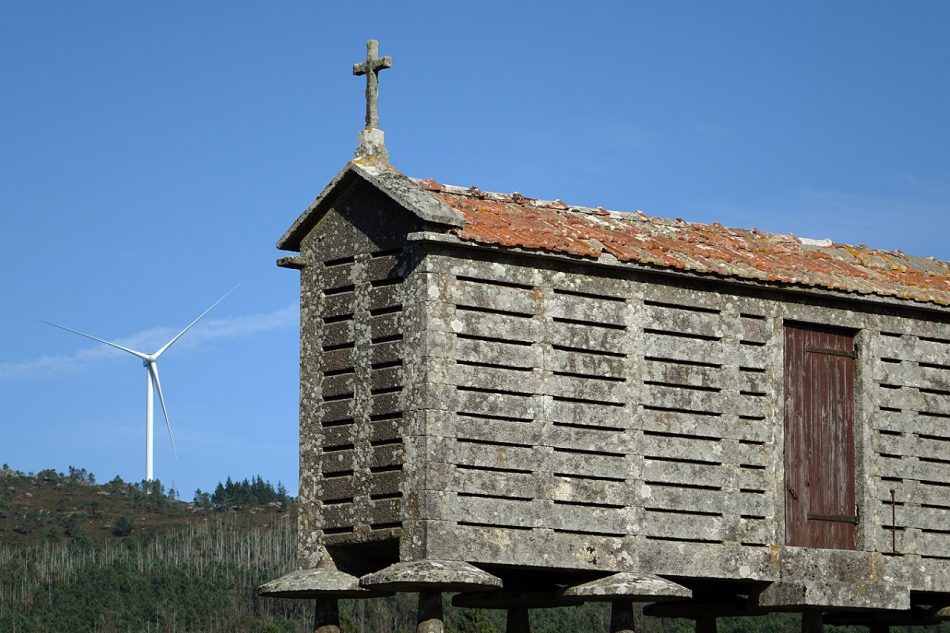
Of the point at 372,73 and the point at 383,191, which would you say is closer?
the point at 383,191

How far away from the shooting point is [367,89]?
47.2 feet

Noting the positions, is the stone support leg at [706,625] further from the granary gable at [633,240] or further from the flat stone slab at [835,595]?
the granary gable at [633,240]

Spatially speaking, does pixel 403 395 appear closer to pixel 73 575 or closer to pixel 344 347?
pixel 344 347

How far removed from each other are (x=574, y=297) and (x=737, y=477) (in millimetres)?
2188

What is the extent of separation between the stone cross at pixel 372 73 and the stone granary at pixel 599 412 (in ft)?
0.40

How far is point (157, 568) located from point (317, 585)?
214ft

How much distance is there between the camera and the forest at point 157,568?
6844 cm

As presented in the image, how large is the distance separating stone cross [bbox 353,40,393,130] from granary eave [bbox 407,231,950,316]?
5.52ft

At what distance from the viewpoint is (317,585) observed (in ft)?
44.9

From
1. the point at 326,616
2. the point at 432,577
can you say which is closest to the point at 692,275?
the point at 432,577

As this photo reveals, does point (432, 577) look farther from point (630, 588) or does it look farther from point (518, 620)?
point (518, 620)

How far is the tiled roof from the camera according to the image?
13.6 m

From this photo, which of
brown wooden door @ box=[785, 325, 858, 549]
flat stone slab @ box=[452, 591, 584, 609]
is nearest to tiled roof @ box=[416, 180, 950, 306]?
brown wooden door @ box=[785, 325, 858, 549]

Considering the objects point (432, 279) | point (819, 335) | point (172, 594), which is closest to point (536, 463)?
point (432, 279)
